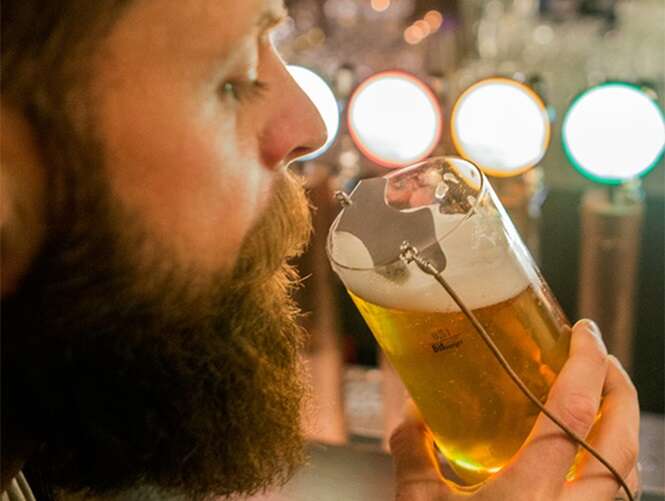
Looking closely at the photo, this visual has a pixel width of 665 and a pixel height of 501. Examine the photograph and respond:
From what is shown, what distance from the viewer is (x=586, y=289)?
2607 mm

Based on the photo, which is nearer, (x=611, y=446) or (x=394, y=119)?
(x=611, y=446)

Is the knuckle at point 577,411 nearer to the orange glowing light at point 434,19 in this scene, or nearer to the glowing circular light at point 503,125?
the glowing circular light at point 503,125

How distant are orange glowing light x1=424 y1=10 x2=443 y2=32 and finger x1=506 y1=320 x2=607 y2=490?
12.0 feet

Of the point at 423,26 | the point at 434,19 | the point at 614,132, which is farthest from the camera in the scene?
the point at 434,19

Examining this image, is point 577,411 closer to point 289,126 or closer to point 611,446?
point 611,446

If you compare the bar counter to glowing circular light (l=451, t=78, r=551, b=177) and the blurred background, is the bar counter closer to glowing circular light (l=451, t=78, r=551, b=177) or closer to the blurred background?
the blurred background

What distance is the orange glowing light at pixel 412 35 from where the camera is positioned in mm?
4113

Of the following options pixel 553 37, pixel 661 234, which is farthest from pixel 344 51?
pixel 661 234

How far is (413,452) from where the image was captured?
111cm

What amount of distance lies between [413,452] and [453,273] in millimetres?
279

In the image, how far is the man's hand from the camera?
3.14ft

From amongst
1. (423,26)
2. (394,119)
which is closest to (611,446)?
(394,119)

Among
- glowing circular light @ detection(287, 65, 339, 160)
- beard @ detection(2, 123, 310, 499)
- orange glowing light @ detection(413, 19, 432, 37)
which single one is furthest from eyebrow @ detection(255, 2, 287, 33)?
orange glowing light @ detection(413, 19, 432, 37)

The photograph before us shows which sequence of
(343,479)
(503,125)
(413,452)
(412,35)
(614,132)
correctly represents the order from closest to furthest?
(413,452)
(343,479)
(614,132)
(503,125)
(412,35)
